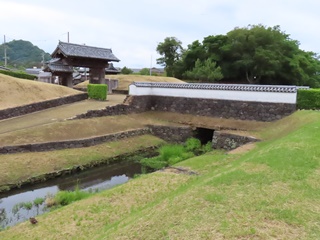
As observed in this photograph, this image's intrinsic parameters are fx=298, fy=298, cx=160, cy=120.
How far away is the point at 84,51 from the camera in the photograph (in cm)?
2478

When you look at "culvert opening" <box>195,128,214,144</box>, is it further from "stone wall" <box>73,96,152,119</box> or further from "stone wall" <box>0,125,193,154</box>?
"stone wall" <box>73,96,152,119</box>

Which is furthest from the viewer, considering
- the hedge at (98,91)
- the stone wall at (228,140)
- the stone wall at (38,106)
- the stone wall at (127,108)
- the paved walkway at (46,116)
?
the hedge at (98,91)

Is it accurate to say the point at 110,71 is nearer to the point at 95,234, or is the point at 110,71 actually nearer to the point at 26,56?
the point at 95,234

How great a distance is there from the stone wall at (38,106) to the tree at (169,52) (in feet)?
73.6

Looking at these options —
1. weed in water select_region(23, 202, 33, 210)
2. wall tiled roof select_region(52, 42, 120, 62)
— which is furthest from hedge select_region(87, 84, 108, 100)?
weed in water select_region(23, 202, 33, 210)

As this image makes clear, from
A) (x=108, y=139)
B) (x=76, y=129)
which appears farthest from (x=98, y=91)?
(x=108, y=139)

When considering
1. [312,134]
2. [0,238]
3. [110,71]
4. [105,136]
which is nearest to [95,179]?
[105,136]

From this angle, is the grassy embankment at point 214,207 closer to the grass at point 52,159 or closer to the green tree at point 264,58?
the grass at point 52,159

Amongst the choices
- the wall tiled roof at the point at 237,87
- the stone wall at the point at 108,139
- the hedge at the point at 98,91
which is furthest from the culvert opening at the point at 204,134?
the hedge at the point at 98,91

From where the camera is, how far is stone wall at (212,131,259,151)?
1429 centimetres

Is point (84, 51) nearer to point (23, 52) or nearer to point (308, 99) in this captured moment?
point (308, 99)

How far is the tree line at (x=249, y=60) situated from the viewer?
114 feet

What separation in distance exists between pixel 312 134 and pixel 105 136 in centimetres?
935

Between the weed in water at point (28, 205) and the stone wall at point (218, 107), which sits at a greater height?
the stone wall at point (218, 107)
